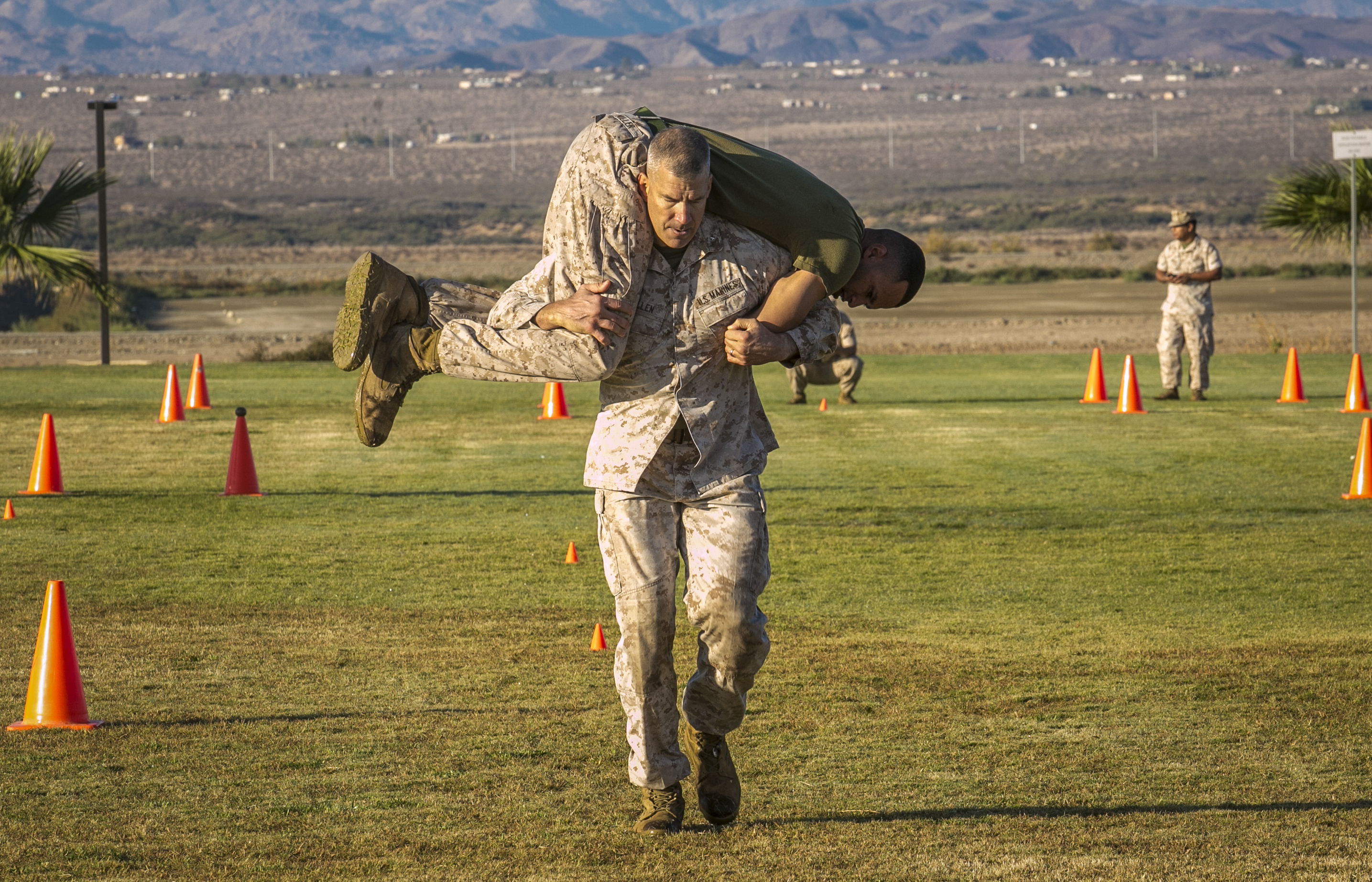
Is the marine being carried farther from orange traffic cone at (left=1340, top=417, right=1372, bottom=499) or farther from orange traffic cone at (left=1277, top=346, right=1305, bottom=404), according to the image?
orange traffic cone at (left=1277, top=346, right=1305, bottom=404)

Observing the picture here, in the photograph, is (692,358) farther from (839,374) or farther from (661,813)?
(839,374)

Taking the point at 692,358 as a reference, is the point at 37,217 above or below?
above

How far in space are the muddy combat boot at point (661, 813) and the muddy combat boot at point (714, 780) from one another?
0.08m

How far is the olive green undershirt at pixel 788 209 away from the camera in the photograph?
542cm

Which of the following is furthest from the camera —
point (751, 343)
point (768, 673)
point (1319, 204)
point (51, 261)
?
point (1319, 204)

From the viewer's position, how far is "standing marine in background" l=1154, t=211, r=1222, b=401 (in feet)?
64.2

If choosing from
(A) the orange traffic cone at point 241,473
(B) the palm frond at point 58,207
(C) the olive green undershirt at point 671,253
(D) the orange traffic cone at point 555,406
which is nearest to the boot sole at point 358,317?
(C) the olive green undershirt at point 671,253

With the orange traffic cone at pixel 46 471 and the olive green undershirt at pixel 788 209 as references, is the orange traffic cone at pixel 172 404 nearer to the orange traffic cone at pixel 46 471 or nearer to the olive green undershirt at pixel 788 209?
the orange traffic cone at pixel 46 471

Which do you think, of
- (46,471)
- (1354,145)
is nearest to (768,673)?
(46,471)

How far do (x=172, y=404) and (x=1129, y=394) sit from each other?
11024 mm

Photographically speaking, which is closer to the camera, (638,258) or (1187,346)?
(638,258)

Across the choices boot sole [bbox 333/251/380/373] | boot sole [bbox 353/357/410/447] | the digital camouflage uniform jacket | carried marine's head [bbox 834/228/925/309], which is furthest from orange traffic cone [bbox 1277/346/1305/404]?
boot sole [bbox 333/251/380/373]

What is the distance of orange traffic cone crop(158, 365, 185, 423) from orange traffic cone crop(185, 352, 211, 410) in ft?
3.98

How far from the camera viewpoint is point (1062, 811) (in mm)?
5828
